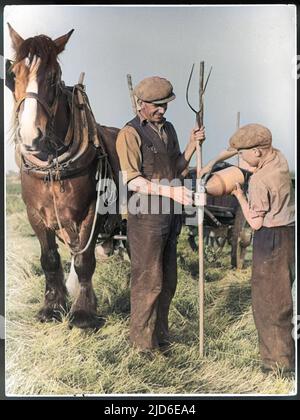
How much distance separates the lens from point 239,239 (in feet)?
13.6

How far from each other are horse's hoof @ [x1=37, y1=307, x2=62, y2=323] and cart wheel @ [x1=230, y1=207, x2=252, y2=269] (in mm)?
940

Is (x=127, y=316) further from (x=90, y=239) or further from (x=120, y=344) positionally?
(x=90, y=239)

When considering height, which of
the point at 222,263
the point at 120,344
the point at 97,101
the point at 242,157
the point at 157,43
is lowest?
the point at 120,344

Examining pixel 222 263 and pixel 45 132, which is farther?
pixel 222 263

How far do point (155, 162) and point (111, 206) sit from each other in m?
0.33

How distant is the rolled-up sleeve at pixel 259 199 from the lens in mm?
4004

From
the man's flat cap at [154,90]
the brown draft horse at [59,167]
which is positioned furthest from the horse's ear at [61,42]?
the man's flat cap at [154,90]

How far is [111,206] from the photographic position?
4113 mm

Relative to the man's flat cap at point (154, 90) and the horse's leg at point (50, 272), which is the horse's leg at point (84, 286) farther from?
the man's flat cap at point (154, 90)

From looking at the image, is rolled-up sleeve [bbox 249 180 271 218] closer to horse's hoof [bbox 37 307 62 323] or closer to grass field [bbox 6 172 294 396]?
grass field [bbox 6 172 294 396]

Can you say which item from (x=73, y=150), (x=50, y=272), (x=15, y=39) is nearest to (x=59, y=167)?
(x=73, y=150)

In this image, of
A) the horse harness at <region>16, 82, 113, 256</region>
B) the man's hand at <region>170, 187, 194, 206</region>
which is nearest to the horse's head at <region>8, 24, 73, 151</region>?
the horse harness at <region>16, 82, 113, 256</region>
